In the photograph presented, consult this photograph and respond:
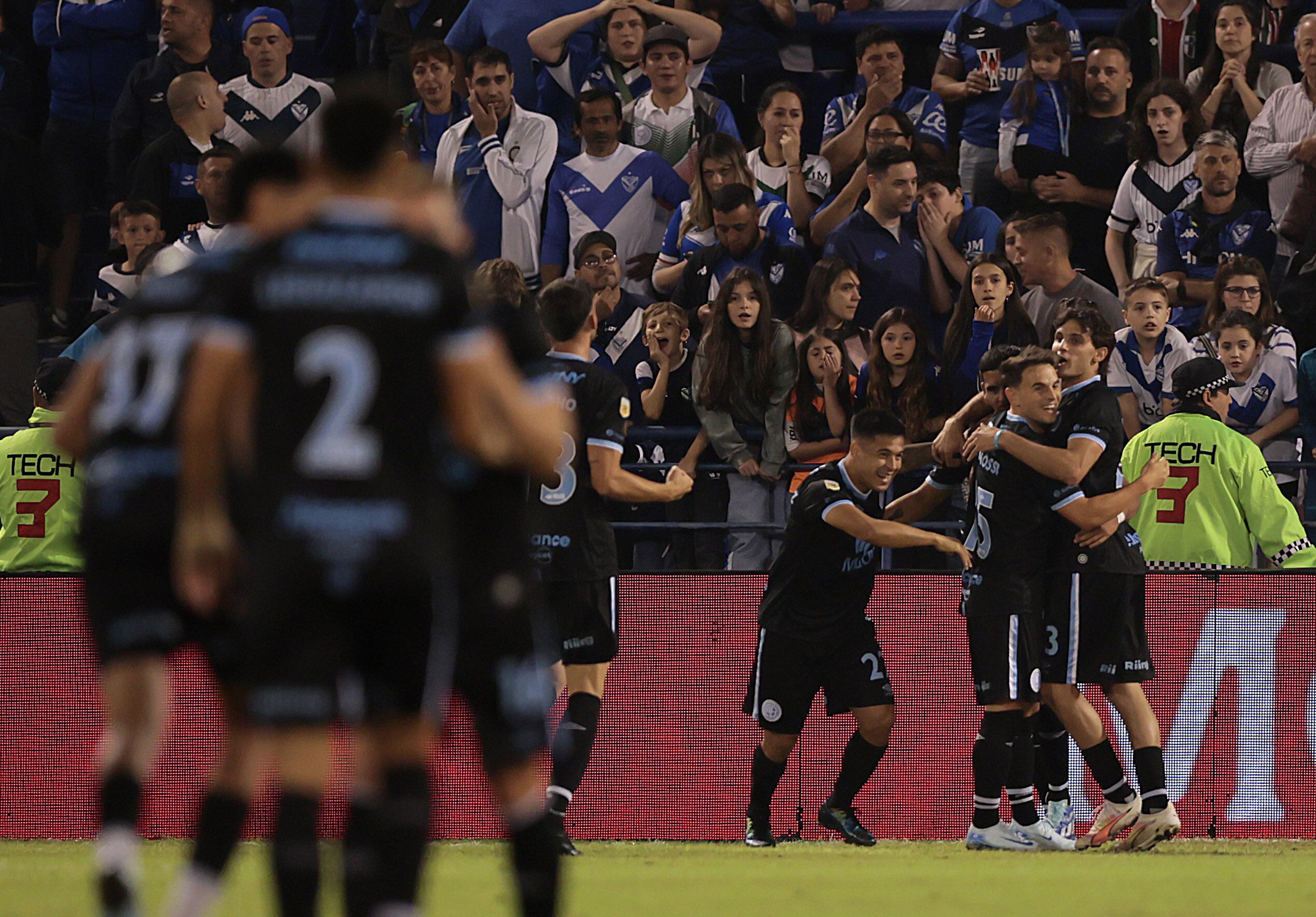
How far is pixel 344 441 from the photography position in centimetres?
399

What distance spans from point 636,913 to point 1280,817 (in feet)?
13.1

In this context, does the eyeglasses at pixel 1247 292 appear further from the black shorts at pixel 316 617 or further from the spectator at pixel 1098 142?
the black shorts at pixel 316 617

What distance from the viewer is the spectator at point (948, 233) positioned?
35.8 feet

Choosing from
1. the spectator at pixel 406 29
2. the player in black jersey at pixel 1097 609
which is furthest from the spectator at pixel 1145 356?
the spectator at pixel 406 29

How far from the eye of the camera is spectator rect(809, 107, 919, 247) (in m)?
11.3

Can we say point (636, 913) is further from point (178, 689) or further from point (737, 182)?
point (737, 182)

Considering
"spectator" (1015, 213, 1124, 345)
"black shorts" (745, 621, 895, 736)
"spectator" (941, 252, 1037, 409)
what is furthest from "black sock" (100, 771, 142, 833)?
"spectator" (1015, 213, 1124, 345)

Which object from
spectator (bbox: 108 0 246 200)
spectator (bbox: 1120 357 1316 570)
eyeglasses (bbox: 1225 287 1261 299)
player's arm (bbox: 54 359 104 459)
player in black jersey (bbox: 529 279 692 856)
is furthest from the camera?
spectator (bbox: 108 0 246 200)

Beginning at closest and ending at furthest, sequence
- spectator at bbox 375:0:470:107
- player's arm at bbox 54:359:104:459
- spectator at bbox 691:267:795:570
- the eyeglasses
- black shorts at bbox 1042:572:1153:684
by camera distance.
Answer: player's arm at bbox 54:359:104:459 → black shorts at bbox 1042:572:1153:684 → spectator at bbox 691:267:795:570 → the eyeglasses → spectator at bbox 375:0:470:107

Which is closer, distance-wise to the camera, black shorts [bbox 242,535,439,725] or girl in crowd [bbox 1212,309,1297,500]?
black shorts [bbox 242,535,439,725]

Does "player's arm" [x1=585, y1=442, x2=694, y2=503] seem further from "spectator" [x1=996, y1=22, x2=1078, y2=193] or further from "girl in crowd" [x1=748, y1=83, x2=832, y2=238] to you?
"spectator" [x1=996, y1=22, x2=1078, y2=193]

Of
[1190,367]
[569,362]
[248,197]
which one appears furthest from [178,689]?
[1190,367]

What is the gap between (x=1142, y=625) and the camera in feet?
28.3

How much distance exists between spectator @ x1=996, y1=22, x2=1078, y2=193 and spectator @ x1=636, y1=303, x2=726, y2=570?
2.57m
